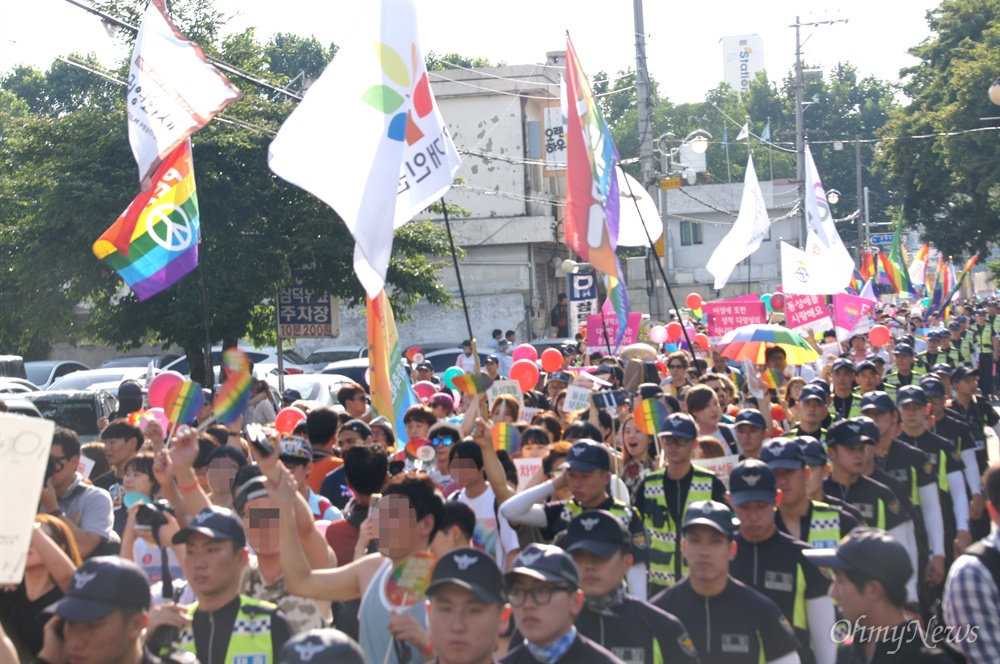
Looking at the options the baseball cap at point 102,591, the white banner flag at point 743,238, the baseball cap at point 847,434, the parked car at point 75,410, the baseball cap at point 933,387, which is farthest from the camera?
the white banner flag at point 743,238

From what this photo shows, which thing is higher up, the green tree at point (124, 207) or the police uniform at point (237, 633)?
the green tree at point (124, 207)

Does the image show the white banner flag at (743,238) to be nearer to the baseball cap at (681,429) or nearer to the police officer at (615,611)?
the baseball cap at (681,429)

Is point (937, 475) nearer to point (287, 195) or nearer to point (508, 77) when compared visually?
point (287, 195)

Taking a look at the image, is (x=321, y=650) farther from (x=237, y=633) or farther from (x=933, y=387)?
(x=933, y=387)

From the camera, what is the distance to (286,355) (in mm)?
31109

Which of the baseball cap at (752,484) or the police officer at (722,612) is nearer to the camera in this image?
the police officer at (722,612)

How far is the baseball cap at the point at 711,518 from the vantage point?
474cm

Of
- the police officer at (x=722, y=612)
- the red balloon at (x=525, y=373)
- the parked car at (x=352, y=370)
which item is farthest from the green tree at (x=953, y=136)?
the police officer at (x=722, y=612)

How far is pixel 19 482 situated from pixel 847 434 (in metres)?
4.21

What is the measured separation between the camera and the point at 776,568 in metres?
5.27

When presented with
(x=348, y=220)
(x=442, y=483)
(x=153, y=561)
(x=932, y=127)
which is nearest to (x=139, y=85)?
(x=348, y=220)

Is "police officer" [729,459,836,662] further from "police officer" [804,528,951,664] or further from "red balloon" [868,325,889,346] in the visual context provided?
"red balloon" [868,325,889,346]

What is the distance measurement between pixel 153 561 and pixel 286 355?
25.7m

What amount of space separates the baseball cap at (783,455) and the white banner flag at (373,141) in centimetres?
288
